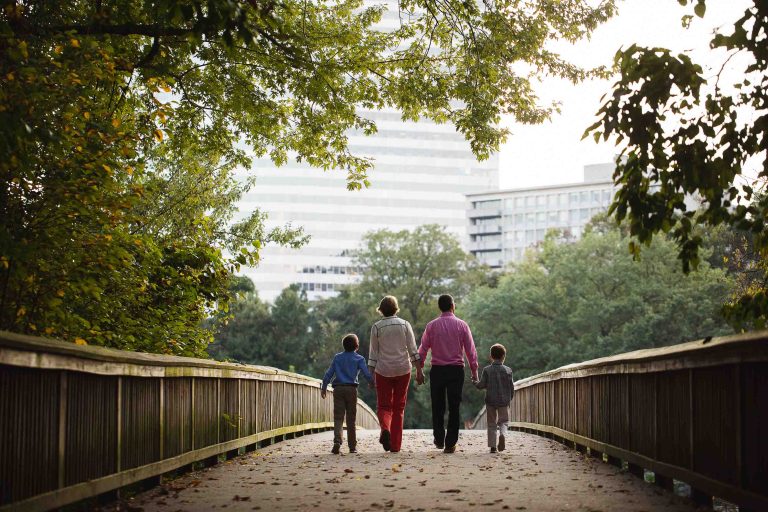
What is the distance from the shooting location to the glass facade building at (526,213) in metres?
147

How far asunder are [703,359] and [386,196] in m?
153

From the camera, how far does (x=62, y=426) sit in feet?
21.0

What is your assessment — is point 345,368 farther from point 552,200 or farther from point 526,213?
point 526,213

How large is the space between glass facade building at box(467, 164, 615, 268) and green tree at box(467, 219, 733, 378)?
3170 inches

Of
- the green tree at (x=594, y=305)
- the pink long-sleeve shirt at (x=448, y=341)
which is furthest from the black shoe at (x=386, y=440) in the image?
the green tree at (x=594, y=305)

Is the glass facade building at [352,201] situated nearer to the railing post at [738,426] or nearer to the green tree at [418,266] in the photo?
the green tree at [418,266]

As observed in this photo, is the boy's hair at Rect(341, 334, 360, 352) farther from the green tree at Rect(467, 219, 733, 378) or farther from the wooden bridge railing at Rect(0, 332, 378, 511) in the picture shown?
the green tree at Rect(467, 219, 733, 378)

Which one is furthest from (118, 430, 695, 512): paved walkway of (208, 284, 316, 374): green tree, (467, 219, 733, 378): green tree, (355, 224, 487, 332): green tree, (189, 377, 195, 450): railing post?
(355, 224, 487, 332): green tree

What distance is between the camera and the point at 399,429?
12523mm

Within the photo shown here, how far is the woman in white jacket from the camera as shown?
40.7ft

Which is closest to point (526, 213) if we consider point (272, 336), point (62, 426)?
point (272, 336)

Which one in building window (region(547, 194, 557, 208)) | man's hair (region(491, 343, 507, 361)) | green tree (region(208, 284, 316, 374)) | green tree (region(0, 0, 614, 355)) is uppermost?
building window (region(547, 194, 557, 208))

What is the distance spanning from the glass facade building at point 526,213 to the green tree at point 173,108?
129m

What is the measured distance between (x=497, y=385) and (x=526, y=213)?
468ft
